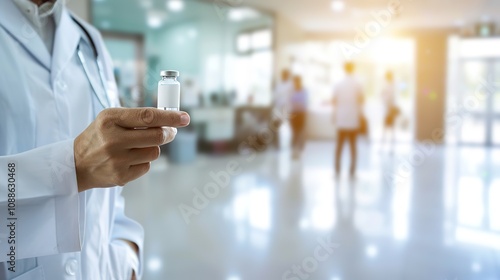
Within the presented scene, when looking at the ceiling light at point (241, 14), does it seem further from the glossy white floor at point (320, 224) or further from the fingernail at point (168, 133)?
the fingernail at point (168, 133)

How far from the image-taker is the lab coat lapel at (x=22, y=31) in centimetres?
69

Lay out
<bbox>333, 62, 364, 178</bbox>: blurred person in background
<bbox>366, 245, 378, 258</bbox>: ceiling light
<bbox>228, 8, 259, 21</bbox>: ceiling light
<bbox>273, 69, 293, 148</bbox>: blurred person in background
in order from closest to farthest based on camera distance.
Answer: <bbox>366, 245, 378, 258</bbox>: ceiling light
<bbox>333, 62, 364, 178</bbox>: blurred person in background
<bbox>228, 8, 259, 21</bbox>: ceiling light
<bbox>273, 69, 293, 148</bbox>: blurred person in background

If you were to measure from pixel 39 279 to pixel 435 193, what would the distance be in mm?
4579

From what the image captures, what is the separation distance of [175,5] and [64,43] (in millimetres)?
6423

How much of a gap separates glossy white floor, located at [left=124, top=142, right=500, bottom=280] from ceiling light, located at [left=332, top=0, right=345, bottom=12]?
3961mm

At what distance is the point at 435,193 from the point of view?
4543 millimetres

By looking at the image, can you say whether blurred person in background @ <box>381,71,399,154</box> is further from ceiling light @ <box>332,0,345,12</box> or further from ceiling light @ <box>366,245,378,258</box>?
ceiling light @ <box>366,245,378,258</box>

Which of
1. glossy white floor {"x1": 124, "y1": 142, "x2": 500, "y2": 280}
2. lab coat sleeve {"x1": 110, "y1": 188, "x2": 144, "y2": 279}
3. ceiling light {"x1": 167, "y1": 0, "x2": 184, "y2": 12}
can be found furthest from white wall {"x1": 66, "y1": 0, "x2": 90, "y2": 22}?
lab coat sleeve {"x1": 110, "y1": 188, "x2": 144, "y2": 279}

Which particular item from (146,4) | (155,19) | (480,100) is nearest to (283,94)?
(155,19)

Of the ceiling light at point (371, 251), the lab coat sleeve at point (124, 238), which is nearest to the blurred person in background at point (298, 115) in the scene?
the ceiling light at point (371, 251)

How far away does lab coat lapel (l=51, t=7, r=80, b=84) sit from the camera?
2.44ft

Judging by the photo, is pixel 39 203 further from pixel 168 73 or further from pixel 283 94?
pixel 283 94

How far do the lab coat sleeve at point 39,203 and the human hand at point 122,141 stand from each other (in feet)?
0.10

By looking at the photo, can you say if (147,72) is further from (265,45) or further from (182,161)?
(265,45)
